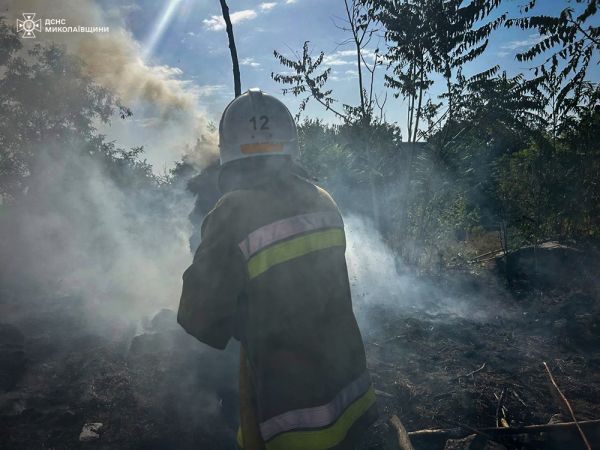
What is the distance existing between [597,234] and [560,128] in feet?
8.68

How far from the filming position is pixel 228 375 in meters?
4.71

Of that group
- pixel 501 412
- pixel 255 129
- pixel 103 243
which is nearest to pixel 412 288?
pixel 501 412

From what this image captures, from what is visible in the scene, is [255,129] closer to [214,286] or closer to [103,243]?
[214,286]

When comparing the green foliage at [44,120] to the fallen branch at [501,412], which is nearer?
the fallen branch at [501,412]

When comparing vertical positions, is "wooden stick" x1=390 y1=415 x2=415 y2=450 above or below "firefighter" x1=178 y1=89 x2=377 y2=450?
below

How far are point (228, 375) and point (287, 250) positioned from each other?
146 inches

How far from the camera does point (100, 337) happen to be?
6.65 m

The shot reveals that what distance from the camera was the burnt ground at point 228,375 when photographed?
3875mm

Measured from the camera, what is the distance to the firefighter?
1.54m

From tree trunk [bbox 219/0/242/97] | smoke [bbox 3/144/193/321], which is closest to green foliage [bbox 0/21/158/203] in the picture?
smoke [bbox 3/144/193/321]

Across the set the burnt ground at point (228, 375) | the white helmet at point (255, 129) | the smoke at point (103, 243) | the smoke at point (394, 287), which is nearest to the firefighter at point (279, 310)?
the white helmet at point (255, 129)

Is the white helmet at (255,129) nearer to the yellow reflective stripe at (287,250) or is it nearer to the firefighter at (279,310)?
the firefighter at (279,310)

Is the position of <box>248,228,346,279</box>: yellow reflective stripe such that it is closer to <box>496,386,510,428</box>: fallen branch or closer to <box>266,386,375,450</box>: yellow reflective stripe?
<box>266,386,375,450</box>: yellow reflective stripe

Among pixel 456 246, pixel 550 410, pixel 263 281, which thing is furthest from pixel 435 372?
pixel 456 246
